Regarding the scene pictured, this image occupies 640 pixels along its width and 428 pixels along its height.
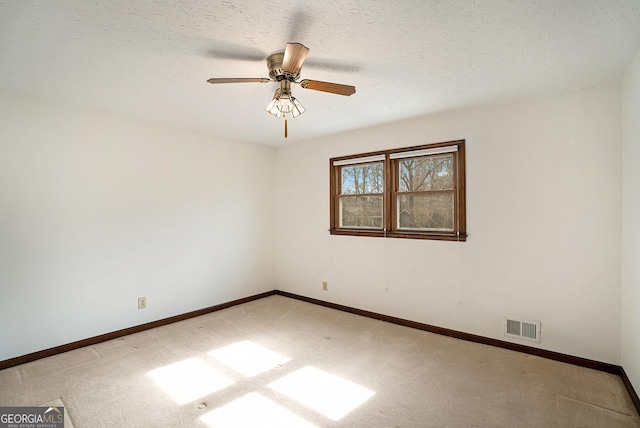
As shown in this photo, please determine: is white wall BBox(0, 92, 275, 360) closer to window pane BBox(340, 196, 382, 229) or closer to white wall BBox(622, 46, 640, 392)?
window pane BBox(340, 196, 382, 229)

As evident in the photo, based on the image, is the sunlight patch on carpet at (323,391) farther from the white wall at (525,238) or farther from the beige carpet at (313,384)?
the white wall at (525,238)

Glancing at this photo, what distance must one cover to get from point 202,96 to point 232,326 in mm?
2471

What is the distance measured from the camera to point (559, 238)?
2.79 metres

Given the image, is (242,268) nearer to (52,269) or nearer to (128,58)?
(52,269)

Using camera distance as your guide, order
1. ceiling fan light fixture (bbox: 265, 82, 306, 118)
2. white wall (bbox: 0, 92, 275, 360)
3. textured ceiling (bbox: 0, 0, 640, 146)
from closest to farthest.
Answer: textured ceiling (bbox: 0, 0, 640, 146), ceiling fan light fixture (bbox: 265, 82, 306, 118), white wall (bbox: 0, 92, 275, 360)

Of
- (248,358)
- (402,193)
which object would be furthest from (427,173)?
(248,358)

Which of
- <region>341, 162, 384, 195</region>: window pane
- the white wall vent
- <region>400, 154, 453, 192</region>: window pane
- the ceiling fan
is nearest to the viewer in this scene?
the ceiling fan

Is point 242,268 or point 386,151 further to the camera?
point 242,268

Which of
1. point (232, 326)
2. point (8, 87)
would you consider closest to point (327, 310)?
point (232, 326)

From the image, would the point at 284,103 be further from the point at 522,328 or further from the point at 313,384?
the point at 522,328

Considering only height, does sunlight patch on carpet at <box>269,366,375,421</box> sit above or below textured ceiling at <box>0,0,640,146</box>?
below

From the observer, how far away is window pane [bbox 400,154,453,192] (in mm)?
3465

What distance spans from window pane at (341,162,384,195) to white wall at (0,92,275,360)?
4.89 feet

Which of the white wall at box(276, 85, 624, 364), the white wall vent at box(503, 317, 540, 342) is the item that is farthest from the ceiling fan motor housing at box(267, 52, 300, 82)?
the white wall vent at box(503, 317, 540, 342)
